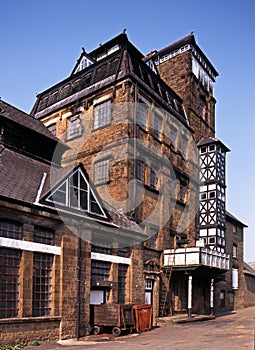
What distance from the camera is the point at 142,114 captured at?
2725 centimetres

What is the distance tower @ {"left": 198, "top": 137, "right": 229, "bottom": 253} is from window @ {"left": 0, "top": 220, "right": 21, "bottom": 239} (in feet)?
65.0

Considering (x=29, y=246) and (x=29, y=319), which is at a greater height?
(x=29, y=246)

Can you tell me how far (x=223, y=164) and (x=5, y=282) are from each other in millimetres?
23639

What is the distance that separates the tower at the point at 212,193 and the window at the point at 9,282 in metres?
19.8

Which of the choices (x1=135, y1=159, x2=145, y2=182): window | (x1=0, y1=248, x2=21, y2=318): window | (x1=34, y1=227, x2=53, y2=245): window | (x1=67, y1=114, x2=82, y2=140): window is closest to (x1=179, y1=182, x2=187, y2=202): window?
(x1=135, y1=159, x2=145, y2=182): window

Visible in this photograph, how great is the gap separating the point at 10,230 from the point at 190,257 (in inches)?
537

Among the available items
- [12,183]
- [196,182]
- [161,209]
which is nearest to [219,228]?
[196,182]

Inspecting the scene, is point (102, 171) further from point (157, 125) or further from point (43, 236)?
point (43, 236)

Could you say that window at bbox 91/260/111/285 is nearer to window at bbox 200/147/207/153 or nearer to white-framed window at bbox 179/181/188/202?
white-framed window at bbox 179/181/188/202

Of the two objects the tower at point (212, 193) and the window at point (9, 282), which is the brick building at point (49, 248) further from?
the tower at point (212, 193)

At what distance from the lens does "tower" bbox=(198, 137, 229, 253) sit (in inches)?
1265

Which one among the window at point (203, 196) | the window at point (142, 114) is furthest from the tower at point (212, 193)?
the window at point (142, 114)

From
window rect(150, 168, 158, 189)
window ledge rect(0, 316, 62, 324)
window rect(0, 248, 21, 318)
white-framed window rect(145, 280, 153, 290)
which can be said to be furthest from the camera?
window rect(150, 168, 158, 189)

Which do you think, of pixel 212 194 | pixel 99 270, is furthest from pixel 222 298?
pixel 99 270
